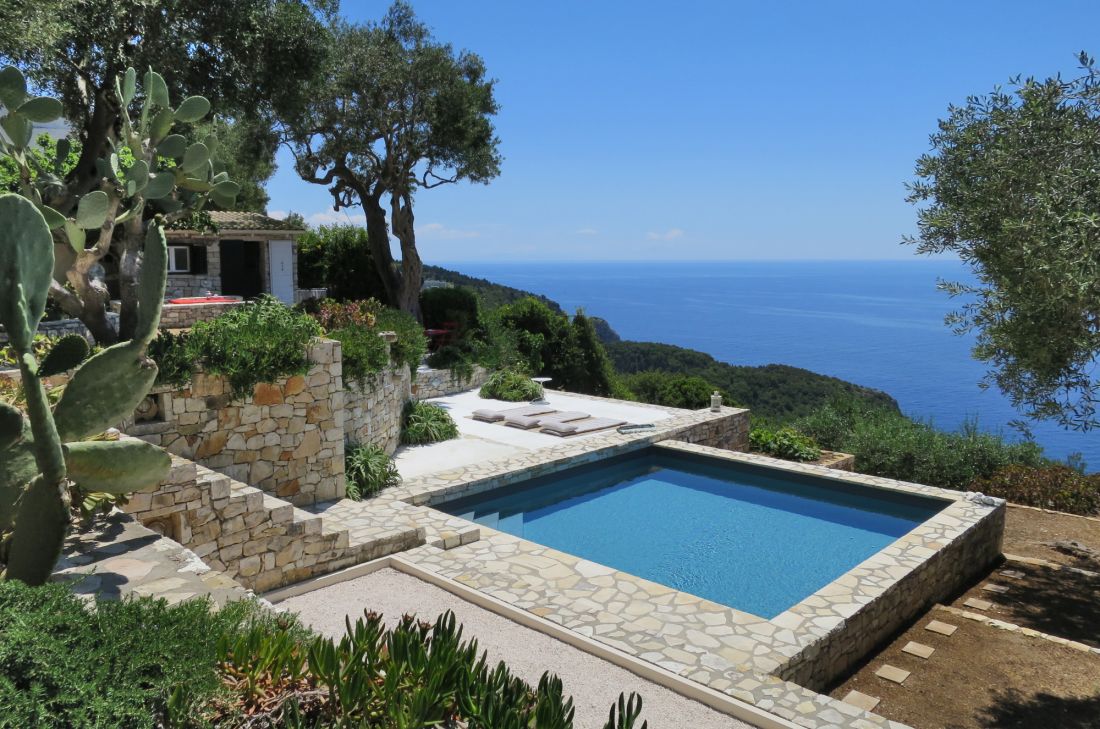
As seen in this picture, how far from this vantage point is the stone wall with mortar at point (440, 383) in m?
17.4

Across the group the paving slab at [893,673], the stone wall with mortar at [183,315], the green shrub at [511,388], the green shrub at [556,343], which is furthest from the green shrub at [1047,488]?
the stone wall with mortar at [183,315]

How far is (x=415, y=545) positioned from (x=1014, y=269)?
21.2 ft

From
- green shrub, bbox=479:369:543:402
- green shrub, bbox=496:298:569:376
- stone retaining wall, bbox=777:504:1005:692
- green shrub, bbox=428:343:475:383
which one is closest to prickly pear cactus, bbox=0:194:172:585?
stone retaining wall, bbox=777:504:1005:692

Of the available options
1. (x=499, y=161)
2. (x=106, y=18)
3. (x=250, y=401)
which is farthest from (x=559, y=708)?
(x=499, y=161)

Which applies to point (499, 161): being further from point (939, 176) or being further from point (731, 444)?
point (939, 176)

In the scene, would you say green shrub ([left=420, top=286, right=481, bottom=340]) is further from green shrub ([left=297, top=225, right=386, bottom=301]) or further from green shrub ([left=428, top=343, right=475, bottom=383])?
green shrub ([left=428, top=343, right=475, bottom=383])

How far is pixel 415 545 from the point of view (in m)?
8.43

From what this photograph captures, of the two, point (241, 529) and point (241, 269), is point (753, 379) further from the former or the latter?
point (241, 529)

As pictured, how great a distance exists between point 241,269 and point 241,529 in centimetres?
1687

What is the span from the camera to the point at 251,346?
861cm

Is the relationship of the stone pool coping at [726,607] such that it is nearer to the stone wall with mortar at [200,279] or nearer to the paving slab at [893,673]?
the paving slab at [893,673]

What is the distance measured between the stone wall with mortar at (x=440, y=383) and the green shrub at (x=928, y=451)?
8.15 meters

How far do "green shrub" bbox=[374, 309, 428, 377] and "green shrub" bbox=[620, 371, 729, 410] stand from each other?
8.01 metres

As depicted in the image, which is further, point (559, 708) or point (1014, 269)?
point (1014, 269)
